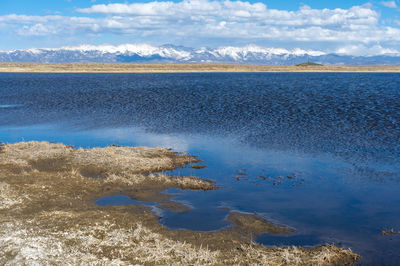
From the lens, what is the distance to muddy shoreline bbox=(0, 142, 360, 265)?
11.5m

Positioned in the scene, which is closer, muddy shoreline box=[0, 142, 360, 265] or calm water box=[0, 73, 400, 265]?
muddy shoreline box=[0, 142, 360, 265]

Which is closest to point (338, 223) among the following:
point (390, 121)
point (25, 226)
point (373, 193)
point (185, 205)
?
point (373, 193)

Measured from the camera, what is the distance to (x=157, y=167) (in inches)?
877

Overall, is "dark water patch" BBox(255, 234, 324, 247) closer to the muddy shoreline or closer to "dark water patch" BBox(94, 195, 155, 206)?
the muddy shoreline

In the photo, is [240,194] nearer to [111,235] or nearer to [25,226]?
[111,235]

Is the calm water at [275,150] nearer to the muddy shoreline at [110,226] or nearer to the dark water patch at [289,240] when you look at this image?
the dark water patch at [289,240]

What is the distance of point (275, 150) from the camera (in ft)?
86.2

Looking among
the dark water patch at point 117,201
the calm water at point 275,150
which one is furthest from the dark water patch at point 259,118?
the dark water patch at point 117,201

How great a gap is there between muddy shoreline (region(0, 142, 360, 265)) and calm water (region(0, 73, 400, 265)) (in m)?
0.87

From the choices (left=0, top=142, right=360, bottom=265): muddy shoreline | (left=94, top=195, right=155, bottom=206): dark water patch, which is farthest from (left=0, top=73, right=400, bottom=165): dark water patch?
(left=94, top=195, right=155, bottom=206): dark water patch

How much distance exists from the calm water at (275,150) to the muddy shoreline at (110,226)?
87cm

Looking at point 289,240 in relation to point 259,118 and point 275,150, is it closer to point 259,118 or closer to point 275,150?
point 275,150

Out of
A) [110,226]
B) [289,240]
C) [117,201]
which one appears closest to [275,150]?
[117,201]

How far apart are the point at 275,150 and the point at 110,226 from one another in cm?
1542
